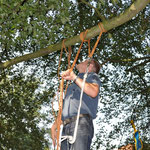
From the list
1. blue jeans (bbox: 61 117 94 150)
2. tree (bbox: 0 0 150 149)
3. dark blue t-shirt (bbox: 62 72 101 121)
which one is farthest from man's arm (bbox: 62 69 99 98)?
tree (bbox: 0 0 150 149)

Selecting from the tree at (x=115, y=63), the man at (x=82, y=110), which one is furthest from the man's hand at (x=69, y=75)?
the tree at (x=115, y=63)

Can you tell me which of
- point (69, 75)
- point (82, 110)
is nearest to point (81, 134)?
point (82, 110)

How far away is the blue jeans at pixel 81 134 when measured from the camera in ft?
9.16

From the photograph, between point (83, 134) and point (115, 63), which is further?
point (115, 63)

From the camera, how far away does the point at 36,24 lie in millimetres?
5273

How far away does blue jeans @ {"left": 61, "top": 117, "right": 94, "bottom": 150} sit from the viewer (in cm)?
279

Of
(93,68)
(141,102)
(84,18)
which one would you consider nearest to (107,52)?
(84,18)

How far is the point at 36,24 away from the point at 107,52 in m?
7.24

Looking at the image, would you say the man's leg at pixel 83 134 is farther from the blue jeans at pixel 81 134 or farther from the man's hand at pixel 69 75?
the man's hand at pixel 69 75

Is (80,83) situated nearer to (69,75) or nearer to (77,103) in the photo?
(69,75)

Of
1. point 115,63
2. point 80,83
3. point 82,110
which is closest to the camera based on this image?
A: point 80,83

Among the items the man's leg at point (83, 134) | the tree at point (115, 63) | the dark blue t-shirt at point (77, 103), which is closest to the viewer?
the man's leg at point (83, 134)

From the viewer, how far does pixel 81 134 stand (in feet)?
9.30

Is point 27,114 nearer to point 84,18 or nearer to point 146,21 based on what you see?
point 84,18
